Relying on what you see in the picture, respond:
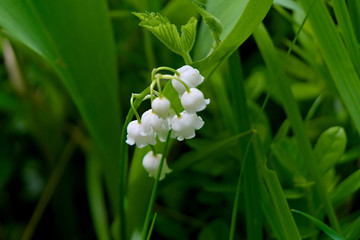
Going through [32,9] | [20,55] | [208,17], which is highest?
[20,55]

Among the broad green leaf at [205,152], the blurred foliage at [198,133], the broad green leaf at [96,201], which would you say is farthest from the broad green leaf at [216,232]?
the broad green leaf at [96,201]

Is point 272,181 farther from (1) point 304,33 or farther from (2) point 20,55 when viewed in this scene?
(2) point 20,55

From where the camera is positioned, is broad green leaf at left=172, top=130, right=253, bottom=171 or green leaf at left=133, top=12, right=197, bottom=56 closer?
green leaf at left=133, top=12, right=197, bottom=56

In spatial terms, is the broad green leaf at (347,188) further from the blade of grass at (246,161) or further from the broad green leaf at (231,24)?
the broad green leaf at (231,24)

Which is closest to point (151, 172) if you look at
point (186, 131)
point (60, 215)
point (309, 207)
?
point (186, 131)

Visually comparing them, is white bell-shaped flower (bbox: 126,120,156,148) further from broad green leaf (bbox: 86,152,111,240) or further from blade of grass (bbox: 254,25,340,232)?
broad green leaf (bbox: 86,152,111,240)

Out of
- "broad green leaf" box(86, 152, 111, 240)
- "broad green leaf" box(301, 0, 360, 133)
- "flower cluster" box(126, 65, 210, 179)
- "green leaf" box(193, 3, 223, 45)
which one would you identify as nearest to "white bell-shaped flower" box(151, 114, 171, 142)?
"flower cluster" box(126, 65, 210, 179)

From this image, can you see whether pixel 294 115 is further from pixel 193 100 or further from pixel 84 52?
pixel 84 52
